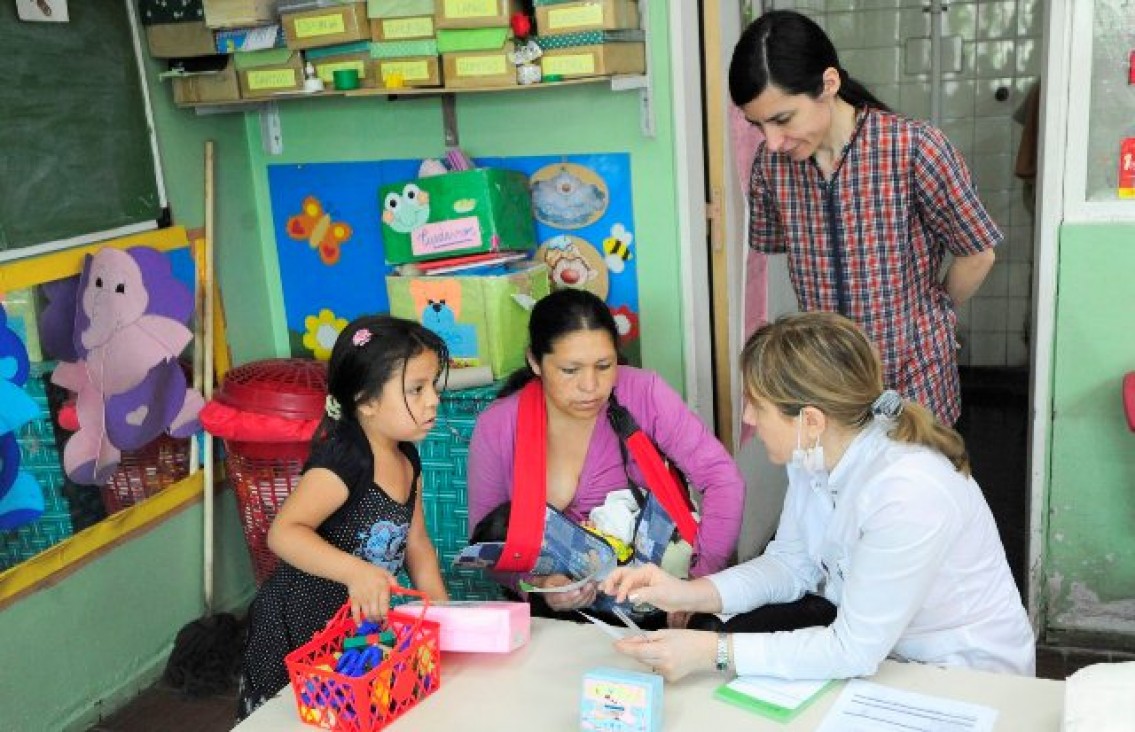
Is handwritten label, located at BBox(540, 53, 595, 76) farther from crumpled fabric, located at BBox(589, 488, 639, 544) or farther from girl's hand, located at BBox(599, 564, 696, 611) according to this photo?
girl's hand, located at BBox(599, 564, 696, 611)

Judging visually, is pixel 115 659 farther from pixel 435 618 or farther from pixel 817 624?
pixel 817 624

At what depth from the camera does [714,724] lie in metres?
1.40

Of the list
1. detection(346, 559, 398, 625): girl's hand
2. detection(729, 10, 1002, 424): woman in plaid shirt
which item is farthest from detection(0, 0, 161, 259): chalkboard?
detection(729, 10, 1002, 424): woman in plaid shirt

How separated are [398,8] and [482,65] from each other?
267mm

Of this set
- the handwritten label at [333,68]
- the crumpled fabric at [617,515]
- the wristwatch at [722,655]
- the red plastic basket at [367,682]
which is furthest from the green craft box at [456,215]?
the wristwatch at [722,655]

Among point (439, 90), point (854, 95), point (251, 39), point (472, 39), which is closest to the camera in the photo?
point (854, 95)

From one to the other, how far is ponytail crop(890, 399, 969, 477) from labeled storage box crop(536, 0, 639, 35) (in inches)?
52.8

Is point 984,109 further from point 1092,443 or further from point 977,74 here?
point 1092,443

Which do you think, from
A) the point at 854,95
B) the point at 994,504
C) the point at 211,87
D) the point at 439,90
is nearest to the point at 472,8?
the point at 439,90

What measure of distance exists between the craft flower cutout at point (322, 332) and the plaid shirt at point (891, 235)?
1.57m

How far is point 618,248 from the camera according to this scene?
2947mm

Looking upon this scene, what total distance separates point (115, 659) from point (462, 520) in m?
0.99

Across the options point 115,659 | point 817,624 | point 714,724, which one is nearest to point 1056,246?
point 817,624

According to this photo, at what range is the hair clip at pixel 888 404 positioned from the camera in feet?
5.15
